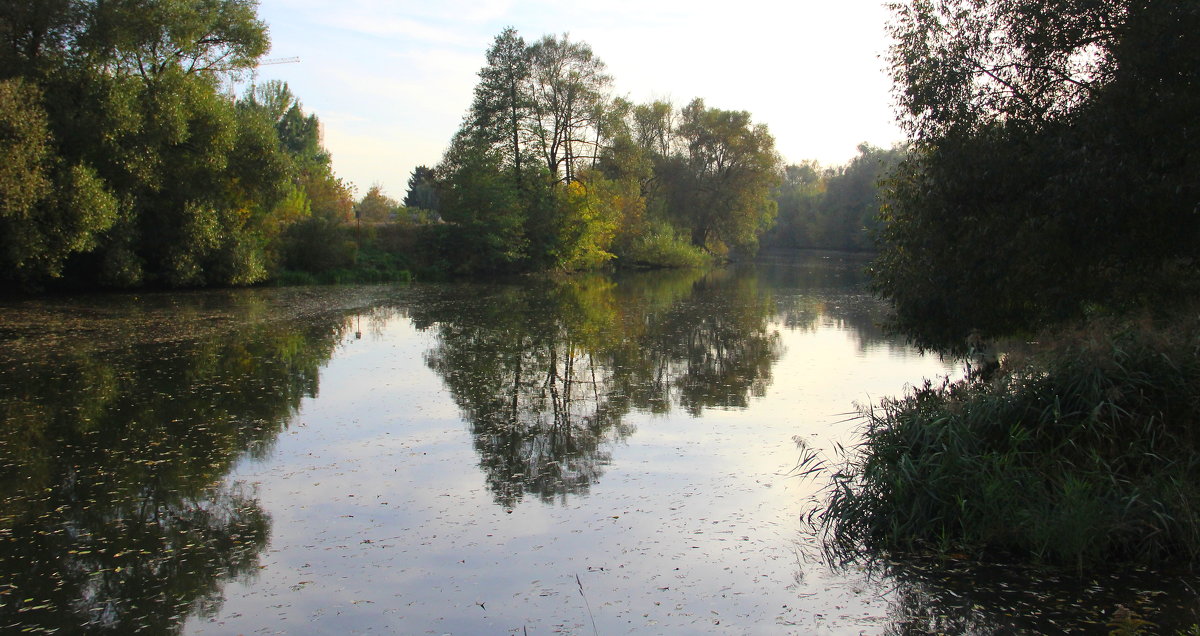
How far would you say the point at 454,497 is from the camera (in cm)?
738


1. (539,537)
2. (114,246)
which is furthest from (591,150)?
(539,537)

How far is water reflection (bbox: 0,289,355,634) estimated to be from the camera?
5.43m

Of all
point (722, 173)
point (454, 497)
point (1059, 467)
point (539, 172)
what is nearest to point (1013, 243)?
point (1059, 467)

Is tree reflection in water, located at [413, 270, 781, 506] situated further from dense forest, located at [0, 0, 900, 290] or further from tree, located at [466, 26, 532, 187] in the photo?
tree, located at [466, 26, 532, 187]

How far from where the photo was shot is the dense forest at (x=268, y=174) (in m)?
22.4

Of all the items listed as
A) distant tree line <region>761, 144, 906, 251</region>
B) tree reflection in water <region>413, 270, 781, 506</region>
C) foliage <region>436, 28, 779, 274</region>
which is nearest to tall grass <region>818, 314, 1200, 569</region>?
tree reflection in water <region>413, 270, 781, 506</region>

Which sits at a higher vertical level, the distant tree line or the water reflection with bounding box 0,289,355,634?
the distant tree line

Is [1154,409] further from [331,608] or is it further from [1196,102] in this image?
[331,608]

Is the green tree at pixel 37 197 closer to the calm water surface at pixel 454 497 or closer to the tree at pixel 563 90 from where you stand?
the calm water surface at pixel 454 497

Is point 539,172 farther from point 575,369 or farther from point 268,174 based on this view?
point 575,369

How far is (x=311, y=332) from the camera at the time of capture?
18.6 metres

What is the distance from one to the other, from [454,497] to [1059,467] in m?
4.96

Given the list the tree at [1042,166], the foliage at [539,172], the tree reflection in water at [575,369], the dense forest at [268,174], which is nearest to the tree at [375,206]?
the dense forest at [268,174]

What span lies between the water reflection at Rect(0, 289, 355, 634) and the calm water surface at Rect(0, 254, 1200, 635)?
0.11ft
